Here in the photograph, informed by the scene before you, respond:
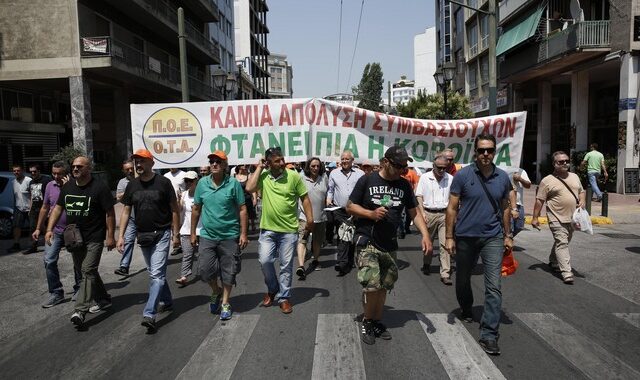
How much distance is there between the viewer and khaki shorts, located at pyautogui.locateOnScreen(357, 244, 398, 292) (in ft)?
14.5

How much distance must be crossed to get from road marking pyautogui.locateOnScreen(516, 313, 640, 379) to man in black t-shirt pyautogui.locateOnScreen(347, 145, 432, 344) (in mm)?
1384

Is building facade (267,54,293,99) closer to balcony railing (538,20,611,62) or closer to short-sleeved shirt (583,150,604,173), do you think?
balcony railing (538,20,611,62)

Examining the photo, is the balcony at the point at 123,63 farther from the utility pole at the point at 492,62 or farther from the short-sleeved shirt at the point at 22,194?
the utility pole at the point at 492,62

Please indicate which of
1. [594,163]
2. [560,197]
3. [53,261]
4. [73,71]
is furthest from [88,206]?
[73,71]

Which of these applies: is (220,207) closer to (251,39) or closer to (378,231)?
(378,231)

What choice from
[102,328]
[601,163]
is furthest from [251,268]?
[601,163]

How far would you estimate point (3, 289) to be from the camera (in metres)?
6.84

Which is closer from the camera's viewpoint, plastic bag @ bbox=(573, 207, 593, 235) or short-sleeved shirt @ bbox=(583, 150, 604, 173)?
plastic bag @ bbox=(573, 207, 593, 235)

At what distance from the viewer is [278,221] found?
5.54 m

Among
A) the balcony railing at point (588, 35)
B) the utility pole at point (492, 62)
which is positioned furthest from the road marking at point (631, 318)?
the balcony railing at point (588, 35)

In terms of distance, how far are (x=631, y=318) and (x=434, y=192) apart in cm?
291

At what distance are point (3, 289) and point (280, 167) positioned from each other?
4.49 metres

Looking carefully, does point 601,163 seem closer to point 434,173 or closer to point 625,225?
point 625,225

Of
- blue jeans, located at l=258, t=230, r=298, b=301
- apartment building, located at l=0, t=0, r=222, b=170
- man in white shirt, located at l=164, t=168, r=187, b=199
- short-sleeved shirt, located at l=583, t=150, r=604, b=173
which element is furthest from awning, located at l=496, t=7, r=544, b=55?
blue jeans, located at l=258, t=230, r=298, b=301
